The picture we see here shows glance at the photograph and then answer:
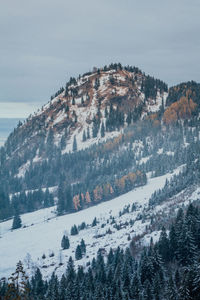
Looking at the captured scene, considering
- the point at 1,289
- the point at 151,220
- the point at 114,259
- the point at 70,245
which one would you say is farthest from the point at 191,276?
the point at 70,245

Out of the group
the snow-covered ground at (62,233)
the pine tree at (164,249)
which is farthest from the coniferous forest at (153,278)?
the snow-covered ground at (62,233)

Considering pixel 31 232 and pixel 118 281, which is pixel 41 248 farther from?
pixel 118 281

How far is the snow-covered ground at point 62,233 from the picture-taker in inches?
4422

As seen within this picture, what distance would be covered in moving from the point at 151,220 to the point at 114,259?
1247 inches

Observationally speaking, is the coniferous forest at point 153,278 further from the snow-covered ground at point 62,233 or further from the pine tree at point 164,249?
the snow-covered ground at point 62,233

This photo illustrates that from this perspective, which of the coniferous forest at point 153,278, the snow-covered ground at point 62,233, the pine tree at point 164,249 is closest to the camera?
the coniferous forest at point 153,278

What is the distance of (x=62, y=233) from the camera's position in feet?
478

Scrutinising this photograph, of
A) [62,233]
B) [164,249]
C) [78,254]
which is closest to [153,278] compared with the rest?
[164,249]

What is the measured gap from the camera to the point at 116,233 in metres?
123

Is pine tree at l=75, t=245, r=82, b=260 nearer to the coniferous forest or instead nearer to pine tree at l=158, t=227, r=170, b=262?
the coniferous forest

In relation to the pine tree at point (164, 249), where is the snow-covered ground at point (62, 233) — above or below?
below

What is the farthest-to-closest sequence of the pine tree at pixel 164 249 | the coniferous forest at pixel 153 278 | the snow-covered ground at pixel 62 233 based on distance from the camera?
the snow-covered ground at pixel 62 233
the pine tree at pixel 164 249
the coniferous forest at pixel 153 278

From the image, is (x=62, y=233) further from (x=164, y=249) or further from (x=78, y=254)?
(x=164, y=249)

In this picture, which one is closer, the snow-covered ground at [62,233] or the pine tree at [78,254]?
the pine tree at [78,254]
